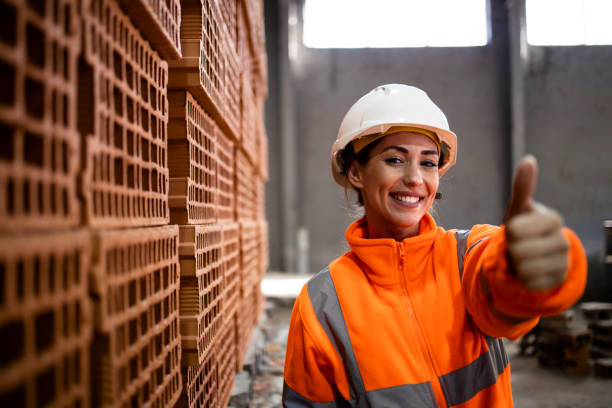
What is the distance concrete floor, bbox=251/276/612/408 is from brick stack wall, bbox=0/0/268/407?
5.86 feet

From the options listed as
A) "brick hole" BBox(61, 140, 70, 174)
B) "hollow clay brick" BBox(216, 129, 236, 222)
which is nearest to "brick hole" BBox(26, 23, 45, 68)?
"brick hole" BBox(61, 140, 70, 174)

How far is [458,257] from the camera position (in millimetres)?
1590

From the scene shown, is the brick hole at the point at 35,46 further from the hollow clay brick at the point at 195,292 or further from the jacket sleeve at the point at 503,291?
the jacket sleeve at the point at 503,291

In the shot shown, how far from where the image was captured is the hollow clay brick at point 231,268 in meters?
2.24

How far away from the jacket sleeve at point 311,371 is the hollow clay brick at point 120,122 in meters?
0.66

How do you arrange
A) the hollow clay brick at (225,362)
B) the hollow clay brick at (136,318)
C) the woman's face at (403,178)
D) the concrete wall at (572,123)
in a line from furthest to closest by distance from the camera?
the concrete wall at (572,123) → the hollow clay brick at (225,362) → the woman's face at (403,178) → the hollow clay brick at (136,318)

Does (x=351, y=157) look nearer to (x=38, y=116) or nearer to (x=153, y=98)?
(x=153, y=98)

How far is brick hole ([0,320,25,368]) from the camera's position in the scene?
0.56 metres

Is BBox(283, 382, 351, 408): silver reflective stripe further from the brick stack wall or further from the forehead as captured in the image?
the forehead

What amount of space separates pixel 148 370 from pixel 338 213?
25.2 ft

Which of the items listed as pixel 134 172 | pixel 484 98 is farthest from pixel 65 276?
pixel 484 98

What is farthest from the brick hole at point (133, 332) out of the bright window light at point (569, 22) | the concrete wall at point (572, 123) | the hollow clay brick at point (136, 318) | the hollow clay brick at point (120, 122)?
the bright window light at point (569, 22)

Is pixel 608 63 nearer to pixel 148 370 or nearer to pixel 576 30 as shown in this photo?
pixel 576 30

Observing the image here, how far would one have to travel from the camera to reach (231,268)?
99.9 inches
